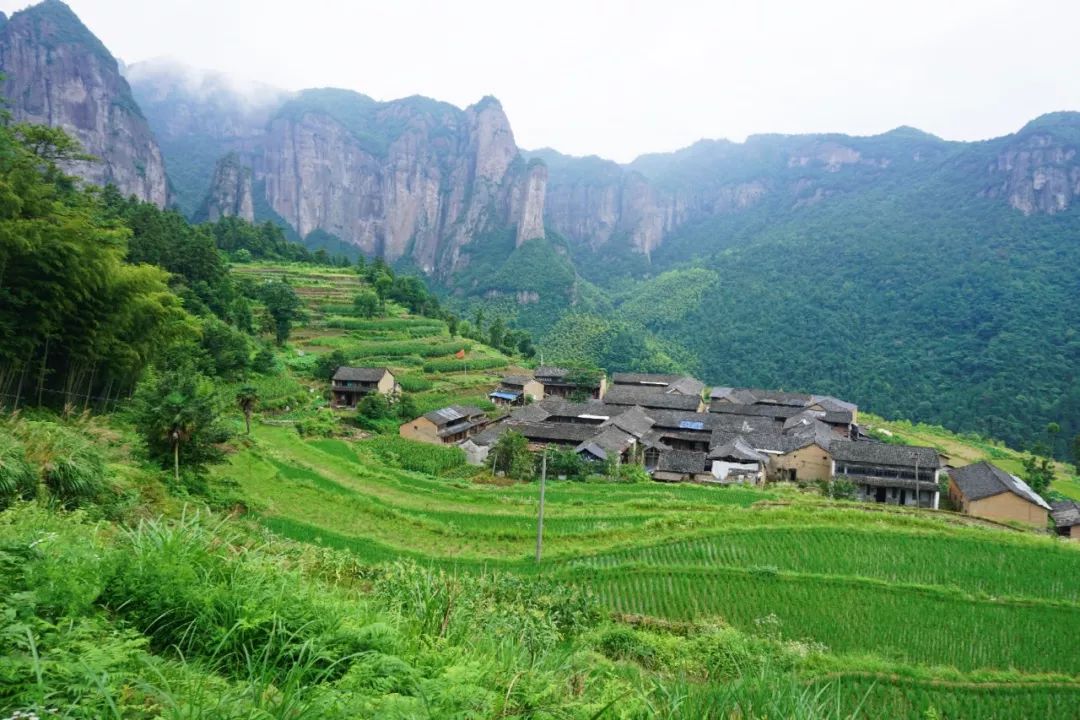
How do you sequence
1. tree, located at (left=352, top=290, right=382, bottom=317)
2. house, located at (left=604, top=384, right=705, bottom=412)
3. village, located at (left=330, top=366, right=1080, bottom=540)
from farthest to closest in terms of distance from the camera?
tree, located at (left=352, top=290, right=382, bottom=317), house, located at (left=604, top=384, right=705, bottom=412), village, located at (left=330, top=366, right=1080, bottom=540)

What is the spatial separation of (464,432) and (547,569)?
2536 cm

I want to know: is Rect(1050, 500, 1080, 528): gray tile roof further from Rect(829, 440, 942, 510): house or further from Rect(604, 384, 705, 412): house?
Rect(604, 384, 705, 412): house

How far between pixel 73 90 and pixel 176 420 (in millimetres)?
127580

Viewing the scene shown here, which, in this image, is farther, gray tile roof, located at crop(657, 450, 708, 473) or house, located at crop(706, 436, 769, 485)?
gray tile roof, located at crop(657, 450, 708, 473)

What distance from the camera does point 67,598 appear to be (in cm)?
345

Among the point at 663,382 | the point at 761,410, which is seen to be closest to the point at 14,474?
the point at 761,410

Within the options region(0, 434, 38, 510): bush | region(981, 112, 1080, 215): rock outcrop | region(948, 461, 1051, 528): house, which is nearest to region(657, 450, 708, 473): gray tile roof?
region(948, 461, 1051, 528): house

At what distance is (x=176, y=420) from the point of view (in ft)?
50.8

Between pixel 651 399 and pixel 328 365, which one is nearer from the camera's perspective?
pixel 328 365

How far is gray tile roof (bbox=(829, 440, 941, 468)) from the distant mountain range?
32.6 meters

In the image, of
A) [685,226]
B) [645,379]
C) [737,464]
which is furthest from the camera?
[685,226]

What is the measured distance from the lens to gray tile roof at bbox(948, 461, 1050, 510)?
98.1ft

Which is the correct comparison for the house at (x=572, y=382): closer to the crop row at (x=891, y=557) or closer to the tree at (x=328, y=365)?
the tree at (x=328, y=365)

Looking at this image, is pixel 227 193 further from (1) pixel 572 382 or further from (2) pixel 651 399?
(2) pixel 651 399
